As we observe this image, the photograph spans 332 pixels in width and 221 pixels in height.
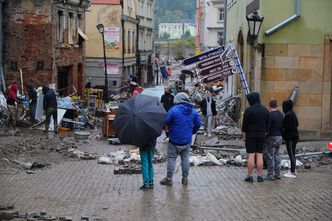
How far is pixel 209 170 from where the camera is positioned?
13.0 metres

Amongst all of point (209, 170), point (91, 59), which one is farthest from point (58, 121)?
point (91, 59)

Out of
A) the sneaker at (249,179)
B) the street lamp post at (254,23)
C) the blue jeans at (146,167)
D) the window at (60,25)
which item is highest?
the window at (60,25)

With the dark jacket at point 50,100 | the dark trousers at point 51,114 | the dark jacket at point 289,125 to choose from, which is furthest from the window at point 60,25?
the dark jacket at point 289,125

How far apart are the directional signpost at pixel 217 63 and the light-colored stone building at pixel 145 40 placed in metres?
39.4

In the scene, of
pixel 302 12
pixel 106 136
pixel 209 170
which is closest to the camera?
pixel 209 170

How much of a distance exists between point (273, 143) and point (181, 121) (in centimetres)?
193

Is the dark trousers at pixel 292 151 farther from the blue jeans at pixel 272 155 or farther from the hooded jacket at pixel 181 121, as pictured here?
the hooded jacket at pixel 181 121

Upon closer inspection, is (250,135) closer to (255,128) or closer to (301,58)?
(255,128)

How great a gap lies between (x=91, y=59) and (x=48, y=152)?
1199 inches

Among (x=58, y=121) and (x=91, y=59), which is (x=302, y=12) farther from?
(x=91, y=59)

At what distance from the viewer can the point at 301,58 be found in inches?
704

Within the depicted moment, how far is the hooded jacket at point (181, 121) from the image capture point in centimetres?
1079

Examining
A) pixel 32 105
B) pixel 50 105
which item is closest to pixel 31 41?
pixel 32 105

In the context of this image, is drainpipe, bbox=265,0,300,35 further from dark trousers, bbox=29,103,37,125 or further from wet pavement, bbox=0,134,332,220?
dark trousers, bbox=29,103,37,125
